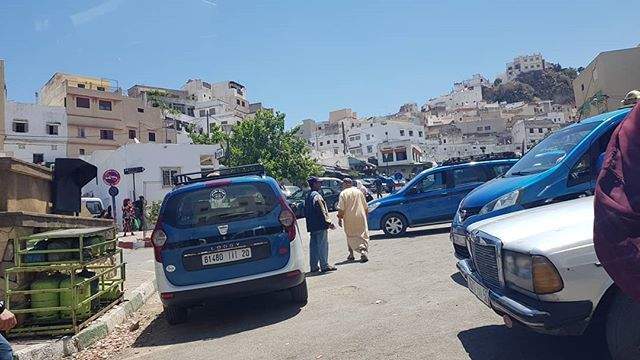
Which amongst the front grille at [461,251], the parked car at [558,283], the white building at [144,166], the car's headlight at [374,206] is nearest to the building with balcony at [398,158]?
the white building at [144,166]

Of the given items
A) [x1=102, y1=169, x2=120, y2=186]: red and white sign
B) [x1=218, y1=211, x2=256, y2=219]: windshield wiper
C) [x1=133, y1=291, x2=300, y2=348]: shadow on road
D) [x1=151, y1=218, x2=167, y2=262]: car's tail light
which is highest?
Answer: [x1=102, y1=169, x2=120, y2=186]: red and white sign

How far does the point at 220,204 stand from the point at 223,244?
1.80 ft

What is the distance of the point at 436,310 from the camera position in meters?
5.22

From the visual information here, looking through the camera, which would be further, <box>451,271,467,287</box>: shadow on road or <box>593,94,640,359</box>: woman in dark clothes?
<box>451,271,467,287</box>: shadow on road

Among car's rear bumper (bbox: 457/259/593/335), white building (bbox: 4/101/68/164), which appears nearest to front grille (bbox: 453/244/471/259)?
car's rear bumper (bbox: 457/259/593/335)

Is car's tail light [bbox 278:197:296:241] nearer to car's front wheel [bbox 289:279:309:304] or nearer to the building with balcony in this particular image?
car's front wheel [bbox 289:279:309:304]

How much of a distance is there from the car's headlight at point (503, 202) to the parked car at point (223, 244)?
102 inches

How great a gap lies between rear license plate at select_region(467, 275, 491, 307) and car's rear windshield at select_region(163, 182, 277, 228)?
2.75 metres

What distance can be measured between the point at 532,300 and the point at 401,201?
30.4ft

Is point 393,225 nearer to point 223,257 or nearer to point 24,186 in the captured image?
point 223,257

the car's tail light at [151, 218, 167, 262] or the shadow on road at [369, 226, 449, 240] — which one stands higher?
the car's tail light at [151, 218, 167, 262]

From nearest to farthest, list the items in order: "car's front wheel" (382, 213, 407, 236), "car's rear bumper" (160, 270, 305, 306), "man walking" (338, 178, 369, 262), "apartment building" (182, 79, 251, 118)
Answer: "car's rear bumper" (160, 270, 305, 306) → "man walking" (338, 178, 369, 262) → "car's front wheel" (382, 213, 407, 236) → "apartment building" (182, 79, 251, 118)

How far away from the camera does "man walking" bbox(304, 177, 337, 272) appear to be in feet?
27.8

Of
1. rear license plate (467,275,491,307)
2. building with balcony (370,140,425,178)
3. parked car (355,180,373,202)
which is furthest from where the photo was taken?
building with balcony (370,140,425,178)
